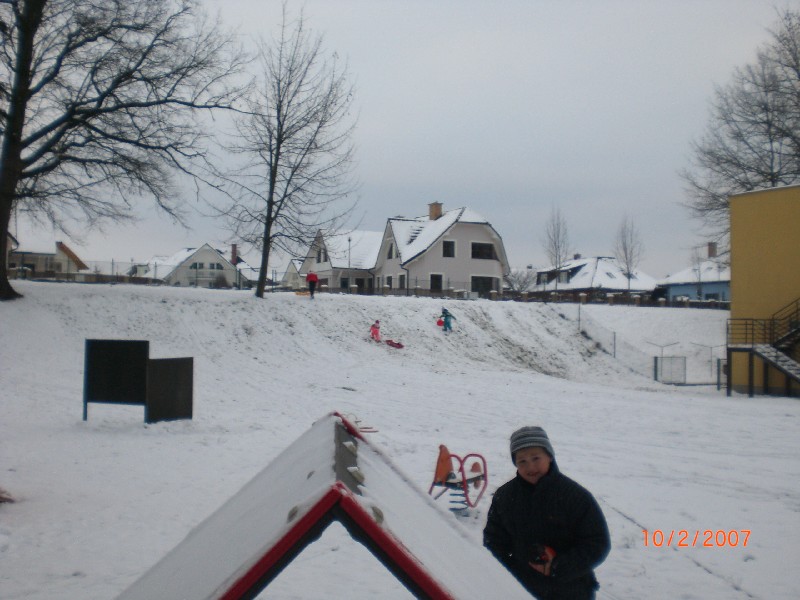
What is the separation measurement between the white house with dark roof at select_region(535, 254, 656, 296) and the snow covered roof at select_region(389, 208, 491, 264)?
73.7ft

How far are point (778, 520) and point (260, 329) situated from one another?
775 inches

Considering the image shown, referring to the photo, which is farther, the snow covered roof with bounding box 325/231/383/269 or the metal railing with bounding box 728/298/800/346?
the snow covered roof with bounding box 325/231/383/269

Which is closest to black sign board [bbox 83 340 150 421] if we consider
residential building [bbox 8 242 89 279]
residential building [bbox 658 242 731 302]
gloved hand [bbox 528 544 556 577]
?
gloved hand [bbox 528 544 556 577]

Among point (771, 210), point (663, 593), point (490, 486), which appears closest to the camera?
point (663, 593)

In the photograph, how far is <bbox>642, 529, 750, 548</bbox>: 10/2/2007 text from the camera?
22.0 ft

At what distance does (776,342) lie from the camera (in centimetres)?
2564

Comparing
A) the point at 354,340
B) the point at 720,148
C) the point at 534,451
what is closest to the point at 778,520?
the point at 534,451

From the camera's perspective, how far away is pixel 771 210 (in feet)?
86.7

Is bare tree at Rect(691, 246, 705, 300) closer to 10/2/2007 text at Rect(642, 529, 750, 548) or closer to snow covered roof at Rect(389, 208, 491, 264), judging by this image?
snow covered roof at Rect(389, 208, 491, 264)

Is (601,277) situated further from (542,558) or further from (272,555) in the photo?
(272,555)

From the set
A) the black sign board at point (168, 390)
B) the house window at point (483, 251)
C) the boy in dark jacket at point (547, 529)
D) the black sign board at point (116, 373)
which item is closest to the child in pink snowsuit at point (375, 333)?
the black sign board at point (168, 390)

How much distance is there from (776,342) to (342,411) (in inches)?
753

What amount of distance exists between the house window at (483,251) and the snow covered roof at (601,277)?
78.2 feet

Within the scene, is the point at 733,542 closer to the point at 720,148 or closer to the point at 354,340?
the point at 354,340
